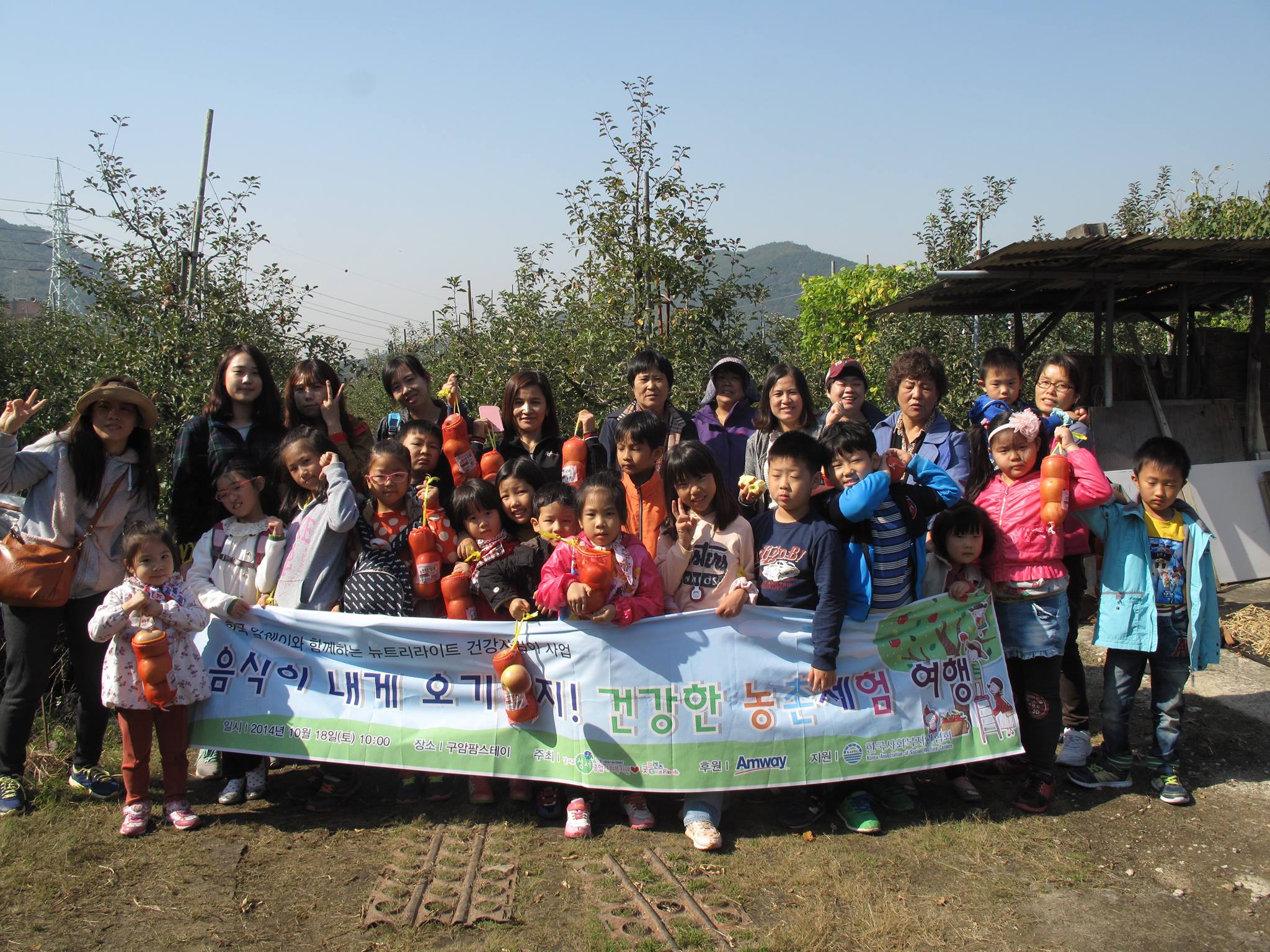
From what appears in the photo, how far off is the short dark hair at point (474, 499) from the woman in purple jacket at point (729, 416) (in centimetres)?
142

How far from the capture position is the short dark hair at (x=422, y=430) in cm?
450

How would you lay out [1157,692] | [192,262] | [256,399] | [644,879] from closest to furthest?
1. [644,879]
2. [1157,692]
3. [256,399]
4. [192,262]

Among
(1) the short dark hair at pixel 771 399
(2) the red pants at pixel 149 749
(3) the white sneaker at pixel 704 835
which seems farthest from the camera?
(1) the short dark hair at pixel 771 399

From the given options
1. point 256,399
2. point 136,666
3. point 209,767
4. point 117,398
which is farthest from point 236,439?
point 209,767

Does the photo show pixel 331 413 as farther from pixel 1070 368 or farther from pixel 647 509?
pixel 1070 368

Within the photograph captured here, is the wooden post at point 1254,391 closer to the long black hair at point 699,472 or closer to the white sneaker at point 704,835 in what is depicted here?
the long black hair at point 699,472

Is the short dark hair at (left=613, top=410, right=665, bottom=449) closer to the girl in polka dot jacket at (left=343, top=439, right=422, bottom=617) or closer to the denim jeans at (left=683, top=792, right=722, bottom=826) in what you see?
the girl in polka dot jacket at (left=343, top=439, right=422, bottom=617)

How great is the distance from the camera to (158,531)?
12.5ft

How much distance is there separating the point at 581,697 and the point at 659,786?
1.61 feet

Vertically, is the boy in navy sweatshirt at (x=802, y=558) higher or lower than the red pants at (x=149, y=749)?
higher

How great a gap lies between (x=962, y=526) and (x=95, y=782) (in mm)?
4188

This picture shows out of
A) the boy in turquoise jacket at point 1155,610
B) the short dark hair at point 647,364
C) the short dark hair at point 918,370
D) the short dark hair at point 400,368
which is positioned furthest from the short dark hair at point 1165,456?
the short dark hair at point 400,368

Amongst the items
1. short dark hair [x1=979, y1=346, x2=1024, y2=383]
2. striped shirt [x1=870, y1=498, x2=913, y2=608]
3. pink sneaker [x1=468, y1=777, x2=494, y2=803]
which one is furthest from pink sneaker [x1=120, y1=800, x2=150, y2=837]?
short dark hair [x1=979, y1=346, x2=1024, y2=383]

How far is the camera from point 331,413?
4707 mm
